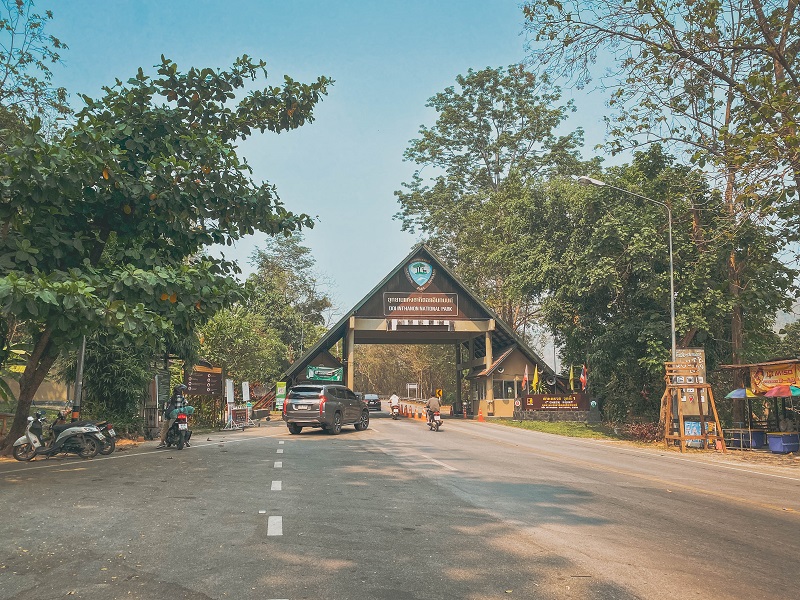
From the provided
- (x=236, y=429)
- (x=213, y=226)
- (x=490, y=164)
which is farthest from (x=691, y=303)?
(x=490, y=164)

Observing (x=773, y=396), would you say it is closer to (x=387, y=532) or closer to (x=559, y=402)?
(x=387, y=532)

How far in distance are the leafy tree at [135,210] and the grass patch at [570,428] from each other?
18868mm

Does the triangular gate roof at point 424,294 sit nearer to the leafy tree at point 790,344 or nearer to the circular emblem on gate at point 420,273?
Result: the circular emblem on gate at point 420,273

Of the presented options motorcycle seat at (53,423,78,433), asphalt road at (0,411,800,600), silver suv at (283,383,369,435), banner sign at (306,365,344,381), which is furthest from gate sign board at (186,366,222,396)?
banner sign at (306,365,344,381)

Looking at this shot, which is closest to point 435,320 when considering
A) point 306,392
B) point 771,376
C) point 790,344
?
point 306,392

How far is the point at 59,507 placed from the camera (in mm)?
8797

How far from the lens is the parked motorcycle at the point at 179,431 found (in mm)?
18109

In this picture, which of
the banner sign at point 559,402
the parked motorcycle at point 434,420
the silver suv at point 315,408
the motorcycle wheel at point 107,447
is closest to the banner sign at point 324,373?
the banner sign at point 559,402

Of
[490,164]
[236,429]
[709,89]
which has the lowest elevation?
[236,429]

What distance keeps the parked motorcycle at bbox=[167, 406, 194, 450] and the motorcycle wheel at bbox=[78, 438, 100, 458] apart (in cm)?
263

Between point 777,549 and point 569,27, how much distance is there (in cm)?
1241

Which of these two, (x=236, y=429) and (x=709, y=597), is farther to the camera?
(x=236, y=429)

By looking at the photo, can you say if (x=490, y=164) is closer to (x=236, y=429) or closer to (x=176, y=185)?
(x=236, y=429)

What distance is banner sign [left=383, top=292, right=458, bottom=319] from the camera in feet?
144
